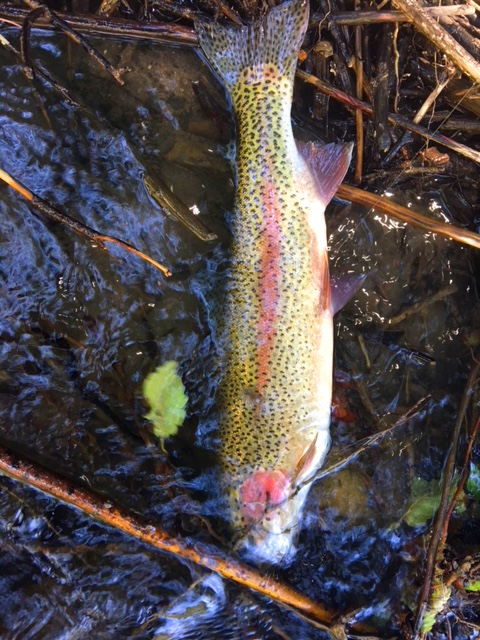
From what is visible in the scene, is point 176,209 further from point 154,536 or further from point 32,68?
point 154,536

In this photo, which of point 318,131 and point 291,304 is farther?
point 318,131

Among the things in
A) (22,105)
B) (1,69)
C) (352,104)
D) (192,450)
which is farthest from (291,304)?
(1,69)

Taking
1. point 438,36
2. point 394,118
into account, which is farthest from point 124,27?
point 438,36

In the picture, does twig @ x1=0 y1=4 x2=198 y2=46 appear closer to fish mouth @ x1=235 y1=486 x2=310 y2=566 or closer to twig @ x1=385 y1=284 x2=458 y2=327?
twig @ x1=385 y1=284 x2=458 y2=327

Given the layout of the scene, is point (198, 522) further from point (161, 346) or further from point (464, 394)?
point (464, 394)

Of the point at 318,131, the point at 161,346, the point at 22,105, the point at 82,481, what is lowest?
the point at 82,481
